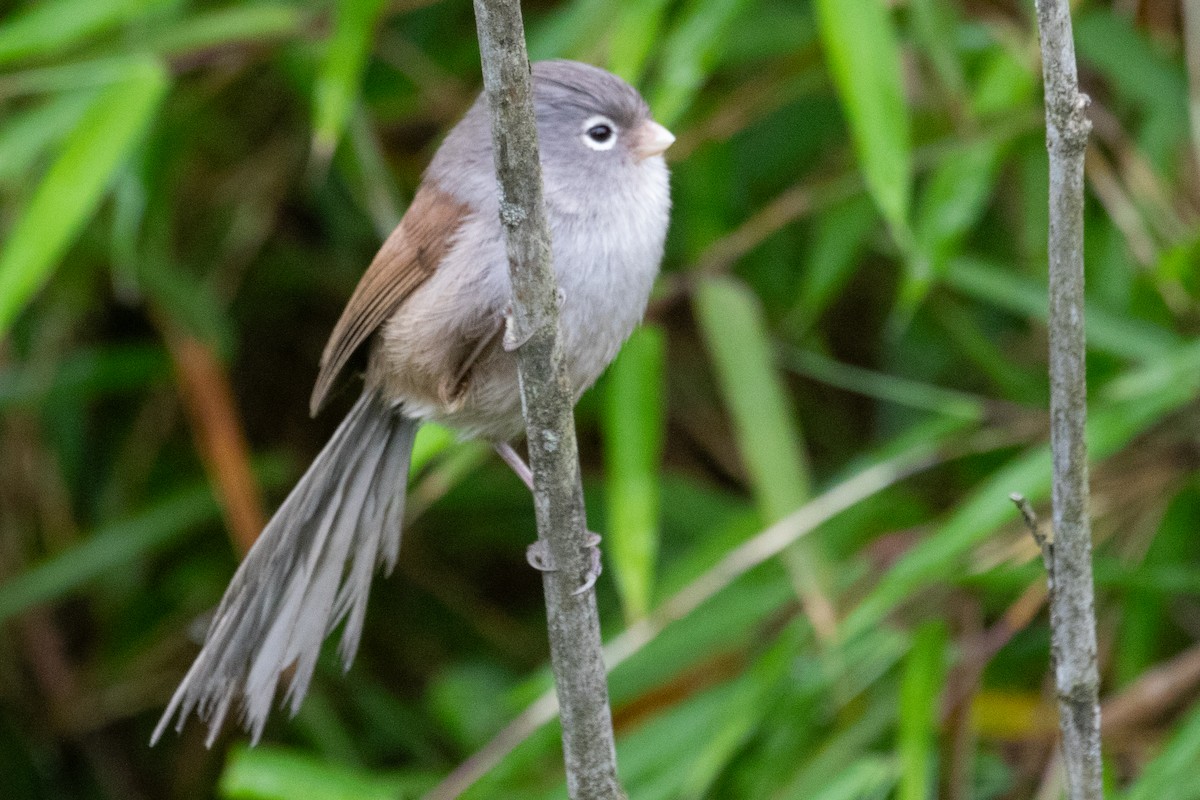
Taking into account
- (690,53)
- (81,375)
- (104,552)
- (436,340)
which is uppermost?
(690,53)

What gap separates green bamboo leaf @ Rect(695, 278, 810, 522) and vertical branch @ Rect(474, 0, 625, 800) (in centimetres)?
119

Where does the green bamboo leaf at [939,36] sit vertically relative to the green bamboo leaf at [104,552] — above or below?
above

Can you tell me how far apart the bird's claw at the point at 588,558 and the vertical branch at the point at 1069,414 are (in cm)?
51

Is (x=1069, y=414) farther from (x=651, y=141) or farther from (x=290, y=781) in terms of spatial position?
(x=290, y=781)

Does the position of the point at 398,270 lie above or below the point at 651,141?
below

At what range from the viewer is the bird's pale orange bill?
2.09m

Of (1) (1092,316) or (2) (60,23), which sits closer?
(2) (60,23)

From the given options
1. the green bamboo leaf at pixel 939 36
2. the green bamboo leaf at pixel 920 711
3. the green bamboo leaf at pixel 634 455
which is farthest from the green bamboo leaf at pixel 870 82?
the green bamboo leaf at pixel 920 711

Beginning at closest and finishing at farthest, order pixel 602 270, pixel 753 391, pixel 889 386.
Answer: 1. pixel 602 270
2. pixel 753 391
3. pixel 889 386

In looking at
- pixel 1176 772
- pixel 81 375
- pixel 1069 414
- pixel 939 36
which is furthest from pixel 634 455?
pixel 81 375

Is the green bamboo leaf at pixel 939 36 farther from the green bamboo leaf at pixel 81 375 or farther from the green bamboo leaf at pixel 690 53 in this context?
the green bamboo leaf at pixel 81 375

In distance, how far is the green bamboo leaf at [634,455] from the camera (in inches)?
103

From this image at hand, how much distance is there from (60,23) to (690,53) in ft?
3.90

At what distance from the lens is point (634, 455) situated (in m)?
2.77
